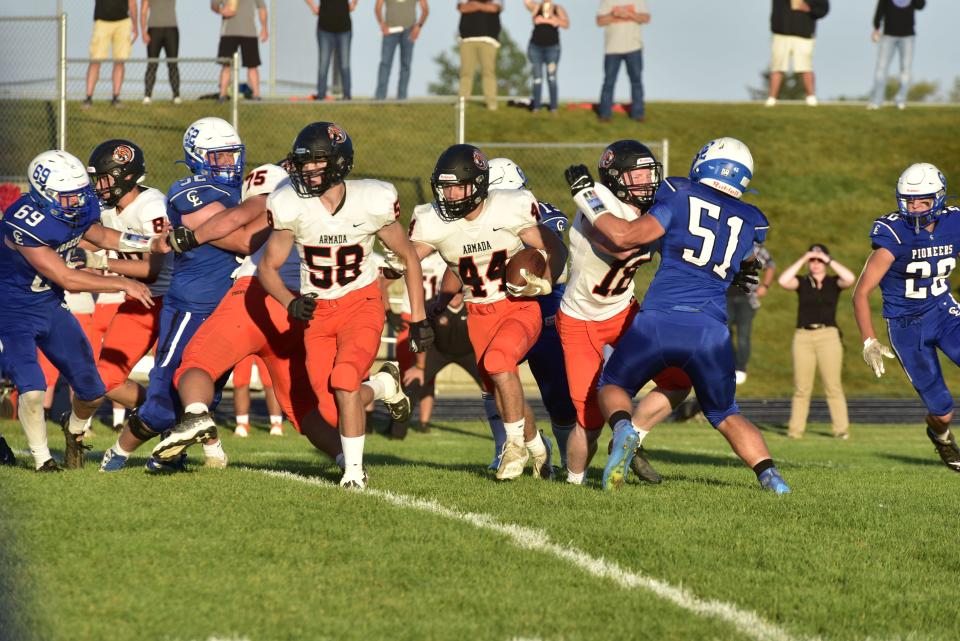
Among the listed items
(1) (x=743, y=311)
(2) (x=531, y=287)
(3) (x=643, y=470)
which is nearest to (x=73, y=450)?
(2) (x=531, y=287)

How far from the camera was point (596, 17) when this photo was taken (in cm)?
2194

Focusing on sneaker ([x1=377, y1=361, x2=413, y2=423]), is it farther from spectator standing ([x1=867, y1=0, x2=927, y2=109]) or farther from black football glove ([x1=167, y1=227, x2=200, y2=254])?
spectator standing ([x1=867, y1=0, x2=927, y2=109])

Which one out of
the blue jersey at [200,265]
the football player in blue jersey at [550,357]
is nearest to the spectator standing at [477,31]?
the football player in blue jersey at [550,357]

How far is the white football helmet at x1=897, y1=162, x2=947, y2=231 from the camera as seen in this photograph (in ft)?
31.4

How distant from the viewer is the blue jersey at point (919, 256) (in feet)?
31.7

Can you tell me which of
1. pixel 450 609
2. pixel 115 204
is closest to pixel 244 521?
pixel 450 609

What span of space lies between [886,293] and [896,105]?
19711 mm

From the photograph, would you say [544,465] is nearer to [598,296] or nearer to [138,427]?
[598,296]

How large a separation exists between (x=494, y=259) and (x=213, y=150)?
1.89m

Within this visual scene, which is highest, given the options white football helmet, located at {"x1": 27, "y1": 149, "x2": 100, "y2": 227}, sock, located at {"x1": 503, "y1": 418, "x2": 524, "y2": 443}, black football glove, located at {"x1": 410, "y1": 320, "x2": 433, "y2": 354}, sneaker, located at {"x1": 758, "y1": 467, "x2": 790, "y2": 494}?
white football helmet, located at {"x1": 27, "y1": 149, "x2": 100, "y2": 227}

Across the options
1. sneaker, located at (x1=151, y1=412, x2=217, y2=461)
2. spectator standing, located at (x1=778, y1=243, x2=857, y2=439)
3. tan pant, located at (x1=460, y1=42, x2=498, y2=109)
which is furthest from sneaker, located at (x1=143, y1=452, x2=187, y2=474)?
tan pant, located at (x1=460, y1=42, x2=498, y2=109)

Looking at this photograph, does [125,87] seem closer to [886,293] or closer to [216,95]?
[216,95]

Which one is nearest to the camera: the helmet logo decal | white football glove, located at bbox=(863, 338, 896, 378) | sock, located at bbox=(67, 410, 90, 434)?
sock, located at bbox=(67, 410, 90, 434)

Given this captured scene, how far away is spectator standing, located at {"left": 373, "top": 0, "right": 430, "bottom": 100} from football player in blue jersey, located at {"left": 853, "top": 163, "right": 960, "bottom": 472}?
481 inches
